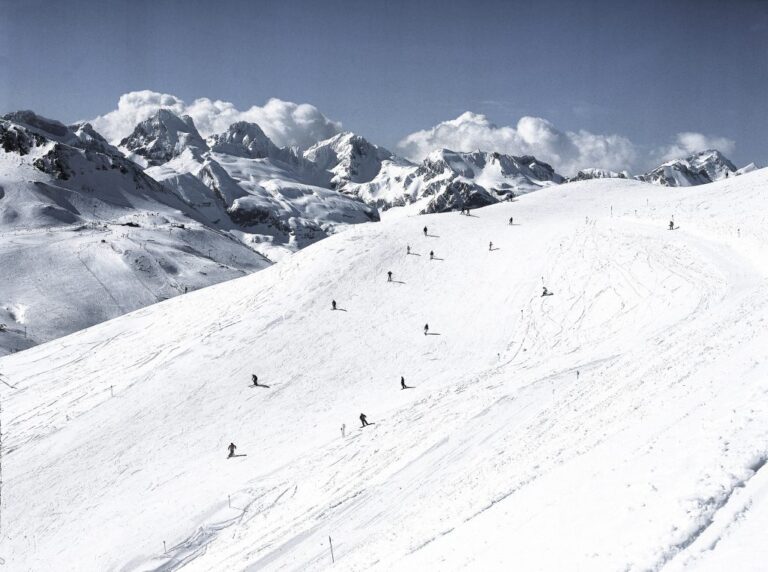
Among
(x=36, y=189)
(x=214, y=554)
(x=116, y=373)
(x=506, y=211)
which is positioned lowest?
(x=214, y=554)

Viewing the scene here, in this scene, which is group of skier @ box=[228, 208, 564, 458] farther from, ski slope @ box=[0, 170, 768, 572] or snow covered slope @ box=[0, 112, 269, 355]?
snow covered slope @ box=[0, 112, 269, 355]

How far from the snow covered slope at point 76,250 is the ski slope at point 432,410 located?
4336 centimetres

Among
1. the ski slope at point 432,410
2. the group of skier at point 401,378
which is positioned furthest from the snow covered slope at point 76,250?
the group of skier at point 401,378

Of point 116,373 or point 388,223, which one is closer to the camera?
point 116,373

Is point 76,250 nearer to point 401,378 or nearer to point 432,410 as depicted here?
point 401,378

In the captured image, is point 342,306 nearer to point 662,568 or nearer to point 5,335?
point 662,568

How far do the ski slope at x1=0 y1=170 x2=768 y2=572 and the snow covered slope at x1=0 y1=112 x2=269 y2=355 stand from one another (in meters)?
43.4

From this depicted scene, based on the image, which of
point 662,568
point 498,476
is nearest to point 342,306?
point 498,476

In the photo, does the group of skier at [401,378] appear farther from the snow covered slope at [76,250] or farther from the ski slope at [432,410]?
the snow covered slope at [76,250]

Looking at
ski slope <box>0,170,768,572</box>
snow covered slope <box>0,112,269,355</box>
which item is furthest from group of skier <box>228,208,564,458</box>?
snow covered slope <box>0,112,269,355</box>

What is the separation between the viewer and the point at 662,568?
11.8 m

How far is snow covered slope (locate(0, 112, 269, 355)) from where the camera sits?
97000 millimetres

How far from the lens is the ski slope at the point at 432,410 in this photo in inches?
600

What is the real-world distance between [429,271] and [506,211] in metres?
20.7
